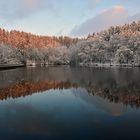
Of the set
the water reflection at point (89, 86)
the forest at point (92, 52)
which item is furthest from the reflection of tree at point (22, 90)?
the forest at point (92, 52)

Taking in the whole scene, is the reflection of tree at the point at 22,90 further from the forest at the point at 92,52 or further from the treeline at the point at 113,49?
the treeline at the point at 113,49

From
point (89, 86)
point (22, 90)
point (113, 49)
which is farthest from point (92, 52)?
point (22, 90)

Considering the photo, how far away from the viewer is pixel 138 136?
13562 mm

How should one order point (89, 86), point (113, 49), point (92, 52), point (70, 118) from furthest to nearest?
point (92, 52)
point (113, 49)
point (89, 86)
point (70, 118)

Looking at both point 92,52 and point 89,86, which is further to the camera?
point 92,52

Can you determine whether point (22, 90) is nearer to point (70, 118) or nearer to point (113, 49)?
point (70, 118)

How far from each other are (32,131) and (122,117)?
242 inches

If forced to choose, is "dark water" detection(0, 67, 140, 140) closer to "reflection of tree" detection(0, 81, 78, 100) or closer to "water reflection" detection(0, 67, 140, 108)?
"water reflection" detection(0, 67, 140, 108)

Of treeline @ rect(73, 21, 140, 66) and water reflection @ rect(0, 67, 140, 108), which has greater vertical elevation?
treeline @ rect(73, 21, 140, 66)

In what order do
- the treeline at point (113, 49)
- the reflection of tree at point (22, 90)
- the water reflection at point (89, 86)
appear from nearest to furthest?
the water reflection at point (89, 86) → the reflection of tree at point (22, 90) → the treeline at point (113, 49)

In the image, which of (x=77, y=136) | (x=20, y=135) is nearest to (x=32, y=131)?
(x=20, y=135)

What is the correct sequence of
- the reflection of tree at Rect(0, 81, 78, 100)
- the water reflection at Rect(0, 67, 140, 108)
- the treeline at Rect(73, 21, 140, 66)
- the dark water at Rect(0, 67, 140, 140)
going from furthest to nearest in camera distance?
the treeline at Rect(73, 21, 140, 66) → the reflection of tree at Rect(0, 81, 78, 100) → the water reflection at Rect(0, 67, 140, 108) → the dark water at Rect(0, 67, 140, 140)

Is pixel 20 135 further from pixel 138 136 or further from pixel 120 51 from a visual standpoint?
pixel 120 51

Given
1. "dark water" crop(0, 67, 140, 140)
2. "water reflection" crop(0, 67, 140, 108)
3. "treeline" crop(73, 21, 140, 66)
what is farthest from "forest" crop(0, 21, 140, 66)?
"dark water" crop(0, 67, 140, 140)
